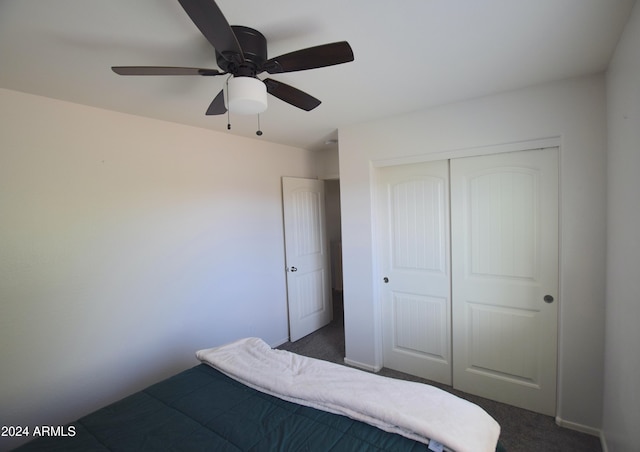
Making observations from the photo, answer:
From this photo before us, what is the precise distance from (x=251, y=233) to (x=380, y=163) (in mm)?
1549

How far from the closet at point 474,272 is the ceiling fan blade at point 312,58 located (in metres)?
1.66

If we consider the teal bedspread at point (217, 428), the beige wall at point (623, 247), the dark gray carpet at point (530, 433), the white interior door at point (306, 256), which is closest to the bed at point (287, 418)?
the teal bedspread at point (217, 428)

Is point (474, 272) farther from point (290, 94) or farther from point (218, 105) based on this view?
point (218, 105)

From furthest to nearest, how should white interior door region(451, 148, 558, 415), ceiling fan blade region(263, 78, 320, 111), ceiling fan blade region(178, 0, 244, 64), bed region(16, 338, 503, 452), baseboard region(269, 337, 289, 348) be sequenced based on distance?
baseboard region(269, 337, 289, 348) < white interior door region(451, 148, 558, 415) < ceiling fan blade region(263, 78, 320, 111) < bed region(16, 338, 503, 452) < ceiling fan blade region(178, 0, 244, 64)

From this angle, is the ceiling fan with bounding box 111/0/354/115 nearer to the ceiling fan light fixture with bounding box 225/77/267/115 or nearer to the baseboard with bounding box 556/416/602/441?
the ceiling fan light fixture with bounding box 225/77/267/115

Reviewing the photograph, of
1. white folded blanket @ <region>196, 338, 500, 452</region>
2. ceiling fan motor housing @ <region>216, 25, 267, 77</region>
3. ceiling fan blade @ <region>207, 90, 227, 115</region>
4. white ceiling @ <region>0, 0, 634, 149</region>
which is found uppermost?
white ceiling @ <region>0, 0, 634, 149</region>

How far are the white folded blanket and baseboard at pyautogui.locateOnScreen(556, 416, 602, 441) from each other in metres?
1.32

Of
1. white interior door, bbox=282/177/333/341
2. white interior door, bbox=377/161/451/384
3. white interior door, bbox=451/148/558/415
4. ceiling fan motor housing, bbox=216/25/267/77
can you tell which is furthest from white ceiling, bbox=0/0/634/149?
white interior door, bbox=282/177/333/341

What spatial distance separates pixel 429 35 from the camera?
1.44m

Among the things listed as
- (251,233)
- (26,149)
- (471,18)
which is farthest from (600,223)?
(26,149)

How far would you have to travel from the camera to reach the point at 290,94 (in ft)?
5.25

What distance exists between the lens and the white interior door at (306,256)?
3678mm

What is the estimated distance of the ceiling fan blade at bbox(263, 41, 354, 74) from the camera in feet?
3.80

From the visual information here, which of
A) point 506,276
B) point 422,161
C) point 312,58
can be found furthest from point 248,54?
point 506,276
